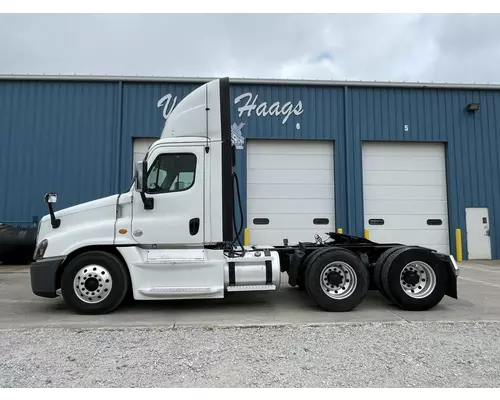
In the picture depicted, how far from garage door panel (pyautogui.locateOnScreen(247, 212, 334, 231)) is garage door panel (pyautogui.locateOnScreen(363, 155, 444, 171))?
9.35 feet

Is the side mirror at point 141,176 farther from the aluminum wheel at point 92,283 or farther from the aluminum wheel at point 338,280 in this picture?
the aluminum wheel at point 338,280

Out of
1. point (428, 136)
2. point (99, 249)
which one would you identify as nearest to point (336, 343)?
point (99, 249)

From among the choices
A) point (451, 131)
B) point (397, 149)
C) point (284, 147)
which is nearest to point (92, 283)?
point (284, 147)

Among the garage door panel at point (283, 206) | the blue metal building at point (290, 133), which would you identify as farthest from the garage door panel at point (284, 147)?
the garage door panel at point (283, 206)

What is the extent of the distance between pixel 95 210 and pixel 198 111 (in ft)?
7.33

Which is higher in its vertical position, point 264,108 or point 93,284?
point 264,108

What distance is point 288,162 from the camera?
1378 cm

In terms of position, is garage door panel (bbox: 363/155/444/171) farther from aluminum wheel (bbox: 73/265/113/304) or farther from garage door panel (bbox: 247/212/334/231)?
aluminum wheel (bbox: 73/265/113/304)

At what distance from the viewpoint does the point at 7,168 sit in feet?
43.6

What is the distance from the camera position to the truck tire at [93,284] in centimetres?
554

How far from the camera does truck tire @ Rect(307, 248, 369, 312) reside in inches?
A: 227

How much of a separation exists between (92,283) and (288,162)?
9404 millimetres

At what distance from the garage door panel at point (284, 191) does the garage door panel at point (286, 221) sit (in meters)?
0.66

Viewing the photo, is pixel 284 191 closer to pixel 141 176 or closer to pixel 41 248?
pixel 141 176
